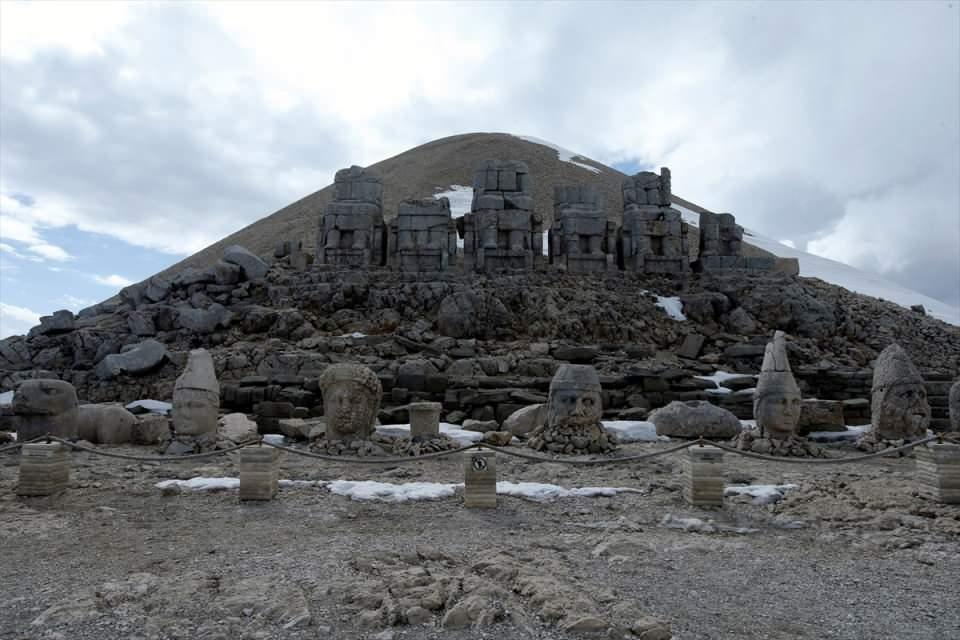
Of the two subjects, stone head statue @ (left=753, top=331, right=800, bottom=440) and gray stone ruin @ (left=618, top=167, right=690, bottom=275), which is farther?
gray stone ruin @ (left=618, top=167, right=690, bottom=275)

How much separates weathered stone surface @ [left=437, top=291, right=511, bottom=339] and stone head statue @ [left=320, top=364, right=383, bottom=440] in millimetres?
6776

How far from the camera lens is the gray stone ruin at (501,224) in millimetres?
20141

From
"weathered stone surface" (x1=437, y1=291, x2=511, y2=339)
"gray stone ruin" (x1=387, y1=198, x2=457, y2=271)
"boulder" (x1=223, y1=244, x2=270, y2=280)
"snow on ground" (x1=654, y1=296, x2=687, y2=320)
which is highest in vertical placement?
"gray stone ruin" (x1=387, y1=198, x2=457, y2=271)

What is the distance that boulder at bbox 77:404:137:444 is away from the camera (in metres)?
10.8

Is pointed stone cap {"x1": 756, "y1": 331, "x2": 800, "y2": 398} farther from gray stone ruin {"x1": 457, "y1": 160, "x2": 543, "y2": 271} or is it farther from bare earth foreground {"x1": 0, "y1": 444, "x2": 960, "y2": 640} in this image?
gray stone ruin {"x1": 457, "y1": 160, "x2": 543, "y2": 271}

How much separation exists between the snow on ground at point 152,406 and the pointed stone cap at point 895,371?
12258 mm

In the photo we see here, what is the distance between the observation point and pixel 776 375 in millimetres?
10031

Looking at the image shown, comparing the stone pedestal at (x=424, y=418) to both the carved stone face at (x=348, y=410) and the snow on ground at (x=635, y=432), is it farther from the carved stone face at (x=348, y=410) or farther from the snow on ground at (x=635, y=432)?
the snow on ground at (x=635, y=432)

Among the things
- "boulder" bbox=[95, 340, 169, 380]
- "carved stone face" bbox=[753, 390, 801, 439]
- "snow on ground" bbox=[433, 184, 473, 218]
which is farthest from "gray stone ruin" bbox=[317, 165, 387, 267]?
"snow on ground" bbox=[433, 184, 473, 218]

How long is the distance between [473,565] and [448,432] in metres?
6.60

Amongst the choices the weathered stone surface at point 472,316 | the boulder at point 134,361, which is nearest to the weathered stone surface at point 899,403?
the weathered stone surface at point 472,316

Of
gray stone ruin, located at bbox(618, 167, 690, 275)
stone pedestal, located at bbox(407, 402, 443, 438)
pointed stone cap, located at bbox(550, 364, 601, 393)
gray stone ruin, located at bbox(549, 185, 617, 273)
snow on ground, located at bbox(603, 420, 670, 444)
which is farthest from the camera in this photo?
gray stone ruin, located at bbox(618, 167, 690, 275)

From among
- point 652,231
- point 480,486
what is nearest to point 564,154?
point 652,231

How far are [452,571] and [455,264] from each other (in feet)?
51.7
